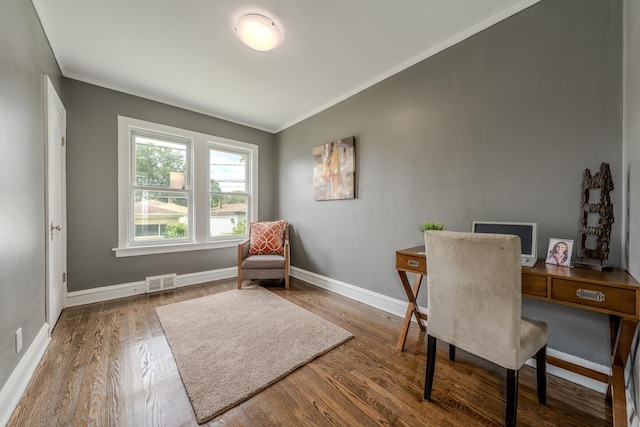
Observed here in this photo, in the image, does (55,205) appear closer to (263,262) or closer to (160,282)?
(160,282)

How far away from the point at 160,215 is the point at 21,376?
7.01ft

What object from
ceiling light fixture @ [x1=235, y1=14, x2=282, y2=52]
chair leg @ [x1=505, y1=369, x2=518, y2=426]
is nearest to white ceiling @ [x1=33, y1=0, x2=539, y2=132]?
ceiling light fixture @ [x1=235, y1=14, x2=282, y2=52]

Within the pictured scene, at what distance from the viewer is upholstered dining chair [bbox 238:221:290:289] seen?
3252 mm

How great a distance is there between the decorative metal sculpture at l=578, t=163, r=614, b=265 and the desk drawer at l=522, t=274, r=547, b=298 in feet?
1.24

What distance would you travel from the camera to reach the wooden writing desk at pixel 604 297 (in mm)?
1100

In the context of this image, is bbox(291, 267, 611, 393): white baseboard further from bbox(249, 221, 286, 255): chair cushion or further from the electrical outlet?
the electrical outlet

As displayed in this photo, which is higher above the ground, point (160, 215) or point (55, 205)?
point (55, 205)

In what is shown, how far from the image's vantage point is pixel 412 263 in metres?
1.88

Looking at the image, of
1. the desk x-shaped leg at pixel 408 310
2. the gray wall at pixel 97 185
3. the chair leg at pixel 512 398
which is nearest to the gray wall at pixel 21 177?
the gray wall at pixel 97 185

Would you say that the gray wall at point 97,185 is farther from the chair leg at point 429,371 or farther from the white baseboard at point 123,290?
the chair leg at point 429,371

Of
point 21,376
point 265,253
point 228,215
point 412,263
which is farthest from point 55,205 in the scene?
point 412,263

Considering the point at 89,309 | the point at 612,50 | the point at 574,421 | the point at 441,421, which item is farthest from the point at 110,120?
the point at 574,421

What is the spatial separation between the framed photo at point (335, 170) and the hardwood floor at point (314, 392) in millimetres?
1686

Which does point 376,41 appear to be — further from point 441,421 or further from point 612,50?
Result: point 441,421
